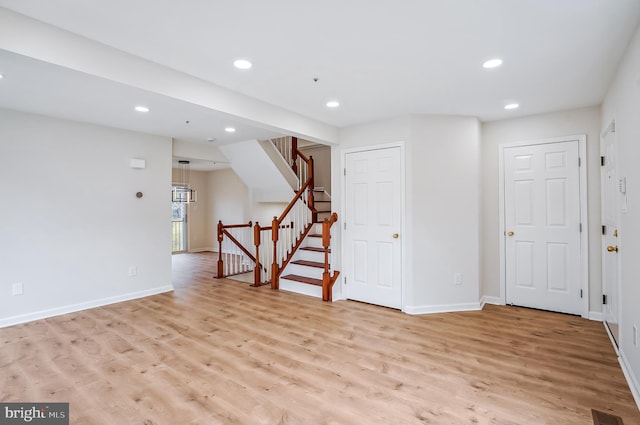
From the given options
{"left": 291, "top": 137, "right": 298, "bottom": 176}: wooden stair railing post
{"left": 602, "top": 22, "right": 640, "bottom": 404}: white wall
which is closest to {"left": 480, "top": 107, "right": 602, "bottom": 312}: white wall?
{"left": 602, "top": 22, "right": 640, "bottom": 404}: white wall

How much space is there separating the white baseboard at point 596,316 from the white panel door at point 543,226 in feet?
0.41

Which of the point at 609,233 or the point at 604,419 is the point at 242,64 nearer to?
the point at 604,419

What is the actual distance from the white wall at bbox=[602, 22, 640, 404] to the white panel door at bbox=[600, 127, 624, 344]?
1.53ft

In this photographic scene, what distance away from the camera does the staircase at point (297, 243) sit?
4680 mm

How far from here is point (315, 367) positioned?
2.59m

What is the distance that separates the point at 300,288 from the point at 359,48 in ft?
11.5

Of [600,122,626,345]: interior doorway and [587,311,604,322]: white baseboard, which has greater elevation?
[600,122,626,345]: interior doorway

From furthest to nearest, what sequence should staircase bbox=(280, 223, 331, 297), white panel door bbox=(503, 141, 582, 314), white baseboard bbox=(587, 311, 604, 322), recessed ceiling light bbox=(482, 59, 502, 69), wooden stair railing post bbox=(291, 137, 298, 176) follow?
wooden stair railing post bbox=(291, 137, 298, 176) → staircase bbox=(280, 223, 331, 297) → white panel door bbox=(503, 141, 582, 314) → white baseboard bbox=(587, 311, 604, 322) → recessed ceiling light bbox=(482, 59, 502, 69)

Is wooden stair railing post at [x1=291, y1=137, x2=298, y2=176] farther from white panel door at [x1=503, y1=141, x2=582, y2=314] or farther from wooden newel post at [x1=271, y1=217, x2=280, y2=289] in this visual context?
white panel door at [x1=503, y1=141, x2=582, y2=314]

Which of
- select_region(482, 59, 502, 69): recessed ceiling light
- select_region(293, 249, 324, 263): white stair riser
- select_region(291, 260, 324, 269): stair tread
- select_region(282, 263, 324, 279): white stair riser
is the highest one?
select_region(482, 59, 502, 69): recessed ceiling light

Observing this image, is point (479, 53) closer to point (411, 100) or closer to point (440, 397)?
point (411, 100)

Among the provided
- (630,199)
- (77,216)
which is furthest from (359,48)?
(77,216)

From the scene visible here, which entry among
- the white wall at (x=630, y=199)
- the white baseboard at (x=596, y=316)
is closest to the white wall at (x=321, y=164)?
the white baseboard at (x=596, y=316)

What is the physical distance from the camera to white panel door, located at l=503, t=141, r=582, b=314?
148 inches
